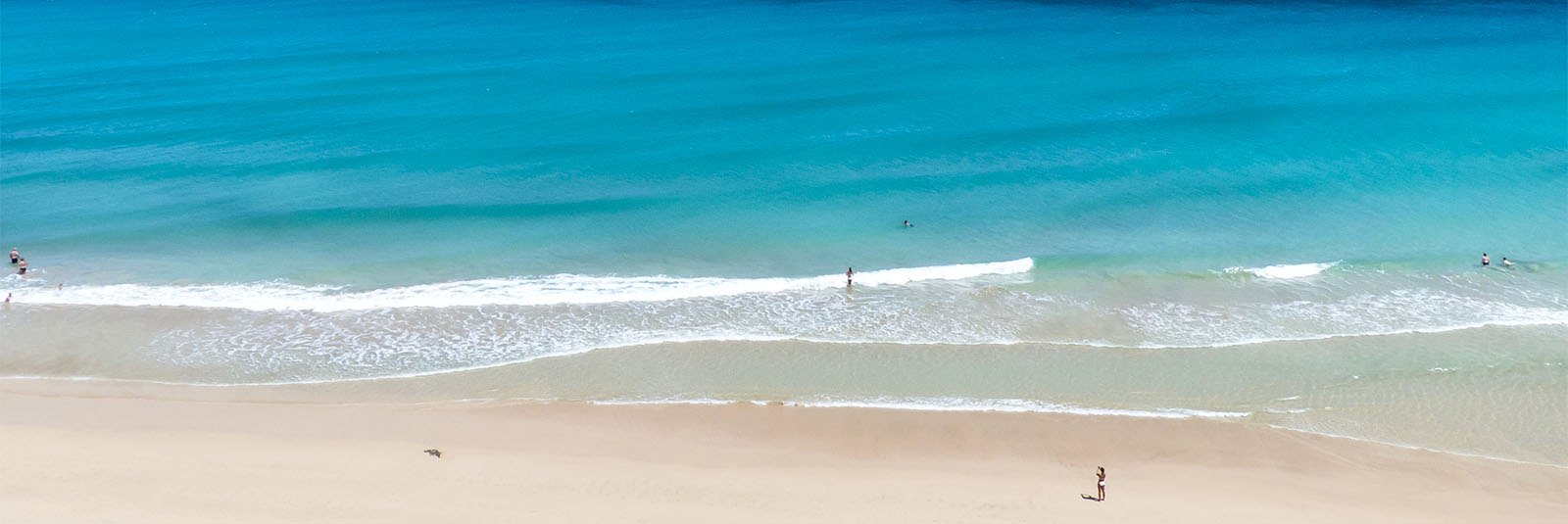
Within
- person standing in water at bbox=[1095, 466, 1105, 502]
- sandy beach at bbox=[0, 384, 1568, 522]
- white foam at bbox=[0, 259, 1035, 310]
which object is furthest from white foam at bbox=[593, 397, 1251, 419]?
white foam at bbox=[0, 259, 1035, 310]

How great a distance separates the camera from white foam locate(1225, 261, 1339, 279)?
89.8 feet

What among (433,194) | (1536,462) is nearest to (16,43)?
(433,194)

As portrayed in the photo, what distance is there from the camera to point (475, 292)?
2702cm

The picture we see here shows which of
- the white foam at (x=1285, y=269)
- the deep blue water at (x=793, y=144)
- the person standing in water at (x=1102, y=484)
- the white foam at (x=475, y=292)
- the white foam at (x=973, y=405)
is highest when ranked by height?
the deep blue water at (x=793, y=144)

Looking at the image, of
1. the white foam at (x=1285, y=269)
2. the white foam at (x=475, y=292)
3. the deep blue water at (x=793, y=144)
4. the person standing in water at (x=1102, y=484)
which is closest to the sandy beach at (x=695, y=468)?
the person standing in water at (x=1102, y=484)

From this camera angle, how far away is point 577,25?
201ft

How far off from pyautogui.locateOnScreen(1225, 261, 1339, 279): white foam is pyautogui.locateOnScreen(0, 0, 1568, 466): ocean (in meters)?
0.14

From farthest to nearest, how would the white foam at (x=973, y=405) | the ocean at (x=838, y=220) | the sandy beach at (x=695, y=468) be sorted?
the ocean at (x=838, y=220), the white foam at (x=973, y=405), the sandy beach at (x=695, y=468)

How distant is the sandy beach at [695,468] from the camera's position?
57.2 feet

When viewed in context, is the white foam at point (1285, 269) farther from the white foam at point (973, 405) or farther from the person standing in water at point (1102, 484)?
the person standing in water at point (1102, 484)

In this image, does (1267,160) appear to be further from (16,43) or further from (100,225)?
(16,43)

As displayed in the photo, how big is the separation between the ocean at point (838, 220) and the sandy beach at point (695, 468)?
93 cm

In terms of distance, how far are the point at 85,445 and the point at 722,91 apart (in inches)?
1202

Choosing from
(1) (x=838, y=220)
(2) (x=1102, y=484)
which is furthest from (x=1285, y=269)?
A: (2) (x=1102, y=484)
